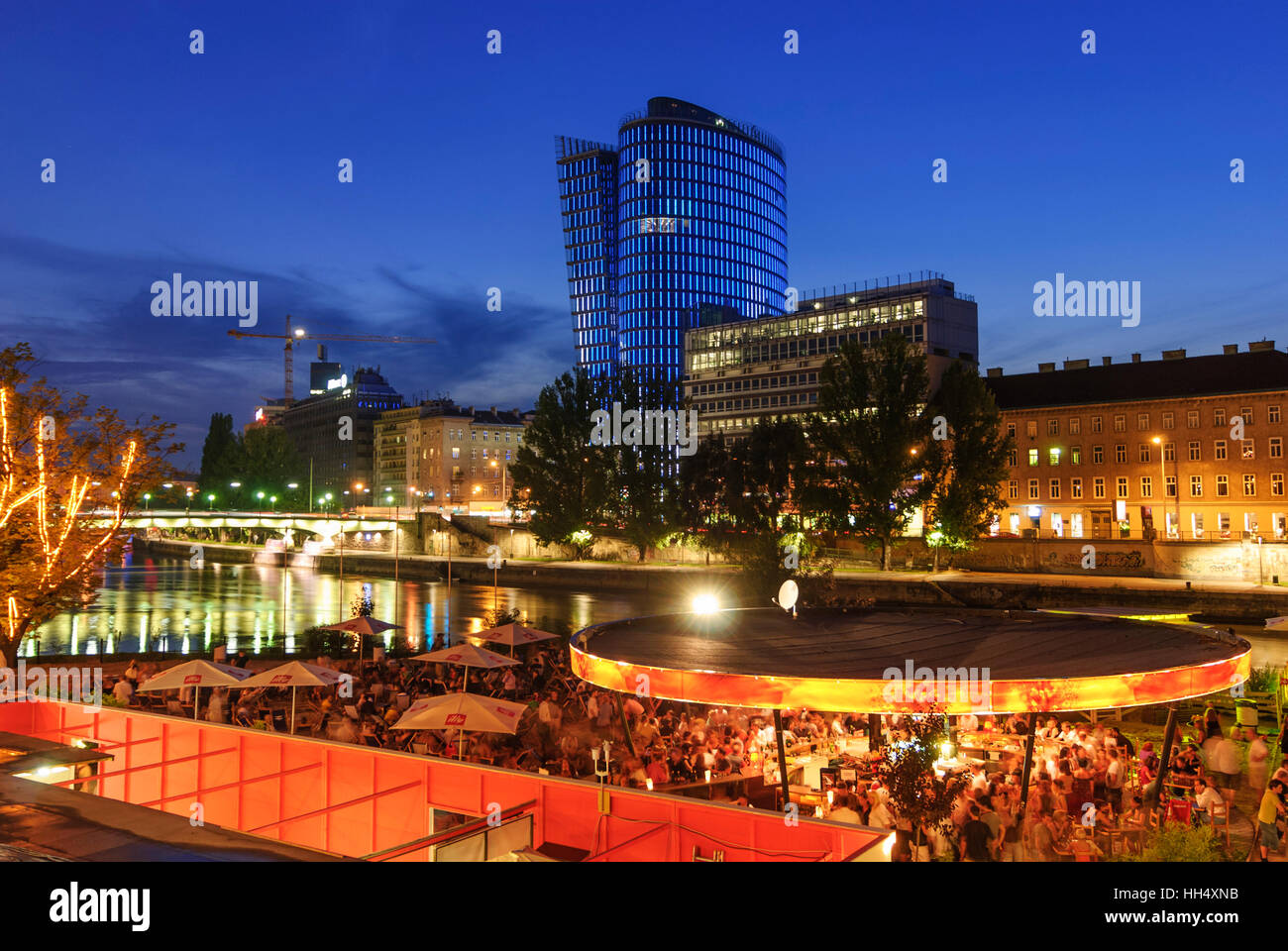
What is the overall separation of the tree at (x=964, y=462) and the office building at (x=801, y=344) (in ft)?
119

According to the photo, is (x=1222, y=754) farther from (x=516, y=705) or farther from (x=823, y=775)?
(x=516, y=705)

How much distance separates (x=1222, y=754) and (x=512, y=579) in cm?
7250

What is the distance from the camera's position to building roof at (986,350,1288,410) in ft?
226

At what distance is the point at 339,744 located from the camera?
1127 cm

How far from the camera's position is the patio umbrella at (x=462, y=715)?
14.7m

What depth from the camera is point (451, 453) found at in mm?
166750

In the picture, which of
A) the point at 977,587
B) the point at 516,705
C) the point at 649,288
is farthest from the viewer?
the point at 649,288

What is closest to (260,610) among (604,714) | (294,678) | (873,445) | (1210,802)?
(873,445)

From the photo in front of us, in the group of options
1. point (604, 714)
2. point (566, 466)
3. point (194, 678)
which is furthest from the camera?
point (566, 466)

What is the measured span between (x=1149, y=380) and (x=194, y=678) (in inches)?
2989

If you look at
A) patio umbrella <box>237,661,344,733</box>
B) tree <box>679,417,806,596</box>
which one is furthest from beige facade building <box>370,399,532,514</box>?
patio umbrella <box>237,661,344,733</box>

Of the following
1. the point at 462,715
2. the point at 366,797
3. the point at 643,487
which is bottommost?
the point at 462,715

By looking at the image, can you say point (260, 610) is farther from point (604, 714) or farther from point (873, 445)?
point (604, 714)
